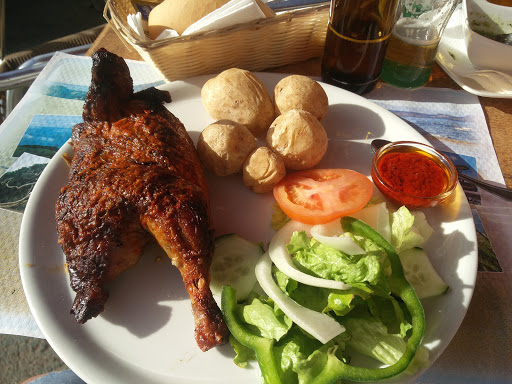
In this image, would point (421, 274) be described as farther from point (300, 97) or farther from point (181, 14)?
point (181, 14)

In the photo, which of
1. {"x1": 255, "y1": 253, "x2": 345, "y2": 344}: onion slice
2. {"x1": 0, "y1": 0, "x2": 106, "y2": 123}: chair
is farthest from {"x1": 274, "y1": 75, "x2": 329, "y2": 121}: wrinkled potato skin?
{"x1": 0, "y1": 0, "x2": 106, "y2": 123}: chair

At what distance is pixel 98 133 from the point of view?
1.70 m

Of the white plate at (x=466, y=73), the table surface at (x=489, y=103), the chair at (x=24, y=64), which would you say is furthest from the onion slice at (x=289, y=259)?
the chair at (x=24, y=64)

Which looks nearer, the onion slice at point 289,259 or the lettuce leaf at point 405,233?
the onion slice at point 289,259

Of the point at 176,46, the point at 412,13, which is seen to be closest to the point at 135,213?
the point at 176,46

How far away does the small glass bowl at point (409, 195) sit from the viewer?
1.66 meters

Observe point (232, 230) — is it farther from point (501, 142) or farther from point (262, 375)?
point (501, 142)

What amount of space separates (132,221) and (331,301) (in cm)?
76

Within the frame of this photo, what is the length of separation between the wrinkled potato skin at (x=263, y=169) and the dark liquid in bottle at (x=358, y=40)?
877 millimetres

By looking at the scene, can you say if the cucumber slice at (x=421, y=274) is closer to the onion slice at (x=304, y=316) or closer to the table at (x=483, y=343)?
the table at (x=483, y=343)

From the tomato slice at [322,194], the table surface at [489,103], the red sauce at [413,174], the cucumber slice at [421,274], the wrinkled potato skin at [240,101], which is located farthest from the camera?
the table surface at [489,103]

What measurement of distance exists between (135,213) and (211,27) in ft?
4.07

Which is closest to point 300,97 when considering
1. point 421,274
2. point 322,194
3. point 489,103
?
point 322,194

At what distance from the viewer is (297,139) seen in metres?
1.81
